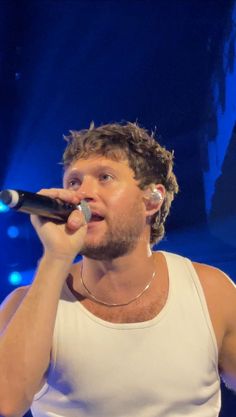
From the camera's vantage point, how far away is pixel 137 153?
5.23ft

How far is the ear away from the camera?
1.57 m

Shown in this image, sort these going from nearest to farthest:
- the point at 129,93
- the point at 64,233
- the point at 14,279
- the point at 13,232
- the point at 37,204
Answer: the point at 37,204, the point at 64,233, the point at 129,93, the point at 14,279, the point at 13,232

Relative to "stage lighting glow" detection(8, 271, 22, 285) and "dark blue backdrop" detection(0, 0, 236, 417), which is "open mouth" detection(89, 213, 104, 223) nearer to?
"dark blue backdrop" detection(0, 0, 236, 417)

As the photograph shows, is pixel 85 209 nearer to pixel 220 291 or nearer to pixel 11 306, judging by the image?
pixel 11 306

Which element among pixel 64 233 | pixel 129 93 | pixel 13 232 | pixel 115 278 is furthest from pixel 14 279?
pixel 64 233

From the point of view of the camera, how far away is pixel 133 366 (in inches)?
52.5

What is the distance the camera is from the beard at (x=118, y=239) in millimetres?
1358

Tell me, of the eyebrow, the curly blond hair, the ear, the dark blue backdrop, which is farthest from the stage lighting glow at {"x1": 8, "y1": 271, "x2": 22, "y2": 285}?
the eyebrow

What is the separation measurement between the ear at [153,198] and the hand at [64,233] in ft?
1.38

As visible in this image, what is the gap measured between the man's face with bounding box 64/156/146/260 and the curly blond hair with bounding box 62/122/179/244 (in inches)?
1.7

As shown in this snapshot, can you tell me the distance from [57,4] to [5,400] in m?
2.34

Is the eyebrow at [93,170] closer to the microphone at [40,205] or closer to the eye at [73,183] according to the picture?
the eye at [73,183]

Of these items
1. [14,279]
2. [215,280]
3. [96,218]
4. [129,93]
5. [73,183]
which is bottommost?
[215,280]

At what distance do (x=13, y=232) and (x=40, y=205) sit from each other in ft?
7.49
